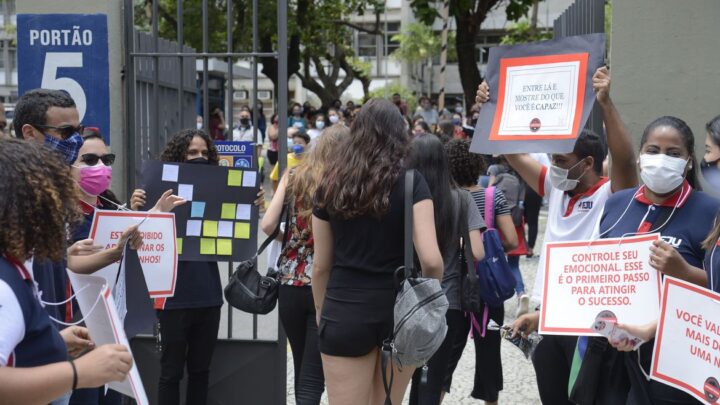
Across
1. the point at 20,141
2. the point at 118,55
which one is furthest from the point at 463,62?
the point at 20,141

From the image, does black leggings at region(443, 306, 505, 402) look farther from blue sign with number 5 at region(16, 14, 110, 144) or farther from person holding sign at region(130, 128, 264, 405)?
blue sign with number 5 at region(16, 14, 110, 144)

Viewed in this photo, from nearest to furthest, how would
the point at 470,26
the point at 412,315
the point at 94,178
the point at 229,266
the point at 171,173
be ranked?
the point at 412,315, the point at 94,178, the point at 171,173, the point at 229,266, the point at 470,26

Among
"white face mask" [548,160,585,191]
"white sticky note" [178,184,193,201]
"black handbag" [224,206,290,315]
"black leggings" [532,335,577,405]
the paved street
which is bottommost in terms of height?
the paved street

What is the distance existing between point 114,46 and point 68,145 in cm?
174

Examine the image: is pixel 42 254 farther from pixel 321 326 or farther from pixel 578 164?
pixel 578 164

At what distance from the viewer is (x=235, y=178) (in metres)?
5.23

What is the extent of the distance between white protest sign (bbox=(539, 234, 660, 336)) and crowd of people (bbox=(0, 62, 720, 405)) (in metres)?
0.10

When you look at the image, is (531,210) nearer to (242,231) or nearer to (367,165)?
(242,231)

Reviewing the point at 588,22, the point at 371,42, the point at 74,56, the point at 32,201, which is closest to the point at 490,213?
the point at 588,22

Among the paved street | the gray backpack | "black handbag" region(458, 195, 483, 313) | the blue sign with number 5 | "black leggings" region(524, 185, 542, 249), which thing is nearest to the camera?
the gray backpack

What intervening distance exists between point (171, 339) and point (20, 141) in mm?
2710

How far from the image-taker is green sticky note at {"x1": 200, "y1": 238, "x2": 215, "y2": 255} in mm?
5155

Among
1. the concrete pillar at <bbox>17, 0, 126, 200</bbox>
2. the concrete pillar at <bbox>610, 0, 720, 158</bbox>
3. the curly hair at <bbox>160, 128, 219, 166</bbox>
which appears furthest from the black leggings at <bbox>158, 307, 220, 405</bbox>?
the concrete pillar at <bbox>610, 0, 720, 158</bbox>

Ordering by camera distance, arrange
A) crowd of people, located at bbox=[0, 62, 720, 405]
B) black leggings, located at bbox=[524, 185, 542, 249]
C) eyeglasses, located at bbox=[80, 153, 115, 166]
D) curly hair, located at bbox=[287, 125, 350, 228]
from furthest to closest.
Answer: black leggings, located at bbox=[524, 185, 542, 249] < curly hair, located at bbox=[287, 125, 350, 228] < eyeglasses, located at bbox=[80, 153, 115, 166] < crowd of people, located at bbox=[0, 62, 720, 405]
